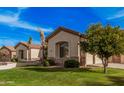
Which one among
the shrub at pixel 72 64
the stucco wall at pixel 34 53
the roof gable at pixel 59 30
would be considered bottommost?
the shrub at pixel 72 64

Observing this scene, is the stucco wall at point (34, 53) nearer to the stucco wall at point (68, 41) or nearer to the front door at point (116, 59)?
the stucco wall at point (68, 41)

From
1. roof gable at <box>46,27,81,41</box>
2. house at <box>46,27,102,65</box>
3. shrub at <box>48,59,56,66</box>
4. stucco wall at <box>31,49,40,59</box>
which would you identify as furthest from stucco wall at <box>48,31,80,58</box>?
stucco wall at <box>31,49,40,59</box>

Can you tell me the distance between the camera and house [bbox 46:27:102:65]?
26297 mm

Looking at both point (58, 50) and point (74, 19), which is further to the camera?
point (58, 50)

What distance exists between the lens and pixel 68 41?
27109 millimetres

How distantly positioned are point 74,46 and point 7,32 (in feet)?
24.5

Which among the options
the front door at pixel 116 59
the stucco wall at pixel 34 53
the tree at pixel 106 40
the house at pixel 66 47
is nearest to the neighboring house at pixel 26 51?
the stucco wall at pixel 34 53

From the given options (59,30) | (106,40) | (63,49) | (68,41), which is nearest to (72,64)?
(68,41)

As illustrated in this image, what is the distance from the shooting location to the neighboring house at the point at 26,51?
40656mm

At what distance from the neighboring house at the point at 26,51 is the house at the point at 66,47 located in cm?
1187

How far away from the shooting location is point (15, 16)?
20438 millimetres

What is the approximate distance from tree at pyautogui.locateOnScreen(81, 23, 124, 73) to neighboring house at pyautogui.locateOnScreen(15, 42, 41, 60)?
70.7 feet
